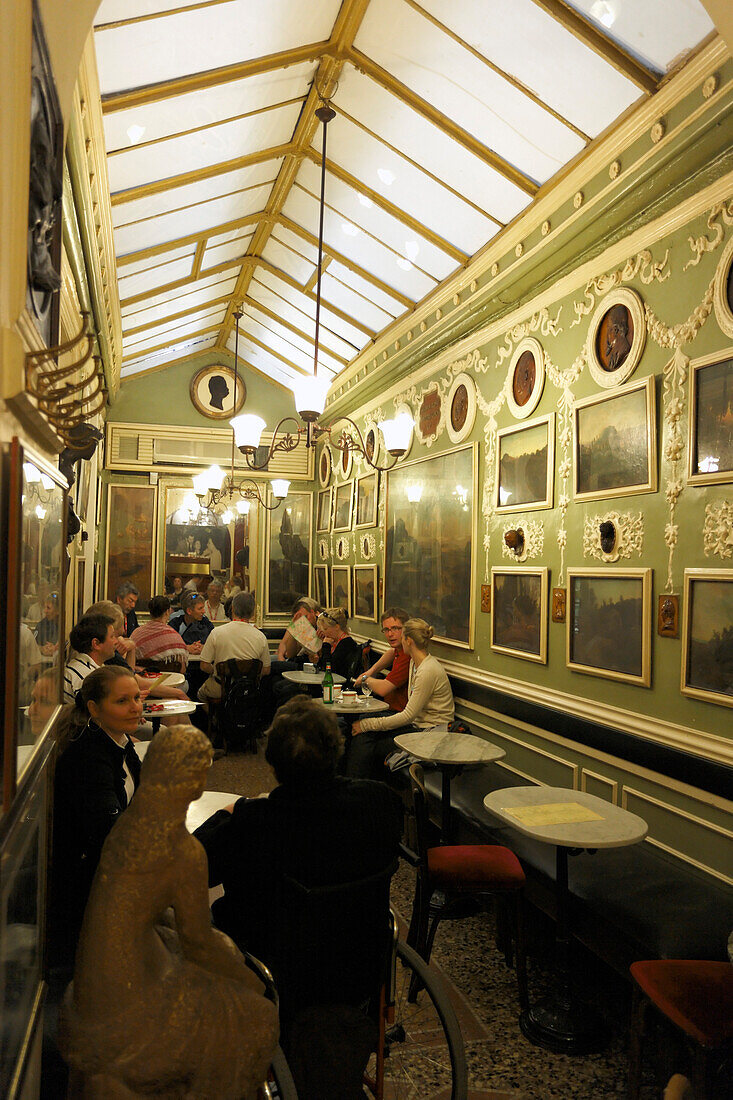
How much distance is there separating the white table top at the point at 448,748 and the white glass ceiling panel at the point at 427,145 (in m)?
3.50

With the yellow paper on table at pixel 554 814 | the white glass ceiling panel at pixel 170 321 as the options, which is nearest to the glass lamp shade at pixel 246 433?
the white glass ceiling panel at pixel 170 321

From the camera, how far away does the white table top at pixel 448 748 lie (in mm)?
3830

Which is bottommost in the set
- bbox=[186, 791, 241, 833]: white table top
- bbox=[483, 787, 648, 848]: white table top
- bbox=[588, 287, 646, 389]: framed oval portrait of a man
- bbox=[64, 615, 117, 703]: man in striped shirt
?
bbox=[483, 787, 648, 848]: white table top

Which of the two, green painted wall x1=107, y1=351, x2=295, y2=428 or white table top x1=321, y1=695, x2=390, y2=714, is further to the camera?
green painted wall x1=107, y1=351, x2=295, y2=428

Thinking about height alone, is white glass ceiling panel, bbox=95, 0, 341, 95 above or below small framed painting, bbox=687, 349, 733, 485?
above

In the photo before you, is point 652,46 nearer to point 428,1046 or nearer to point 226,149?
point 226,149

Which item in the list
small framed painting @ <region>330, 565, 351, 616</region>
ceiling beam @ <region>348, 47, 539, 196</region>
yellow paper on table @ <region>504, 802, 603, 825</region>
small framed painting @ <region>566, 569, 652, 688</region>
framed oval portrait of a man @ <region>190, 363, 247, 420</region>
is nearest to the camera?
yellow paper on table @ <region>504, 802, 603, 825</region>

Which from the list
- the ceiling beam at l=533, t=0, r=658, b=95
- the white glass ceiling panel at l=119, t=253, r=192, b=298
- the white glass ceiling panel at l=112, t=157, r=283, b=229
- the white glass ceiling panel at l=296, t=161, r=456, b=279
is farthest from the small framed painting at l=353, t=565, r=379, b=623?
the ceiling beam at l=533, t=0, r=658, b=95

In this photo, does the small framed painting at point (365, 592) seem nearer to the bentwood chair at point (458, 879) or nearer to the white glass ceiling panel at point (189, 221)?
the white glass ceiling panel at point (189, 221)

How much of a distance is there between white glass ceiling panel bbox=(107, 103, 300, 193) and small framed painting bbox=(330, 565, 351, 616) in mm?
4940

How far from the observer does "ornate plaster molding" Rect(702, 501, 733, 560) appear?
10.8 feet

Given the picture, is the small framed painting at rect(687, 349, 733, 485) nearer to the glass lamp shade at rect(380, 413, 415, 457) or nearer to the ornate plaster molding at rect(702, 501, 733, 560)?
the ornate plaster molding at rect(702, 501, 733, 560)

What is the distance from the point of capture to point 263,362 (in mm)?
10539

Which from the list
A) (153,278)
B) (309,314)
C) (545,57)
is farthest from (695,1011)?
(309,314)
